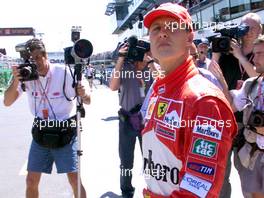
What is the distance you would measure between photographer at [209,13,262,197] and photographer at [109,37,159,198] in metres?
1.04

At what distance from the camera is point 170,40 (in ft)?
5.91

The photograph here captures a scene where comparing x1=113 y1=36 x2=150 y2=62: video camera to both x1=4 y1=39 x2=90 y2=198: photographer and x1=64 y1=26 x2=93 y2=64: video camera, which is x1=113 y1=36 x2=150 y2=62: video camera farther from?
x1=64 y1=26 x2=93 y2=64: video camera

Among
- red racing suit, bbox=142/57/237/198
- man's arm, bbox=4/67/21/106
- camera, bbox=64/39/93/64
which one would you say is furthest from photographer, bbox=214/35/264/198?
man's arm, bbox=4/67/21/106

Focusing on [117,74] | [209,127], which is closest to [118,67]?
[117,74]

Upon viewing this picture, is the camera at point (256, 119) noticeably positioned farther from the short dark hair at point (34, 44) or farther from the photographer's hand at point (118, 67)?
the short dark hair at point (34, 44)

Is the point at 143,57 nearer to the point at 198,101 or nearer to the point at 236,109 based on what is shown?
the point at 236,109

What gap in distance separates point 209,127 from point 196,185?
22 centimetres

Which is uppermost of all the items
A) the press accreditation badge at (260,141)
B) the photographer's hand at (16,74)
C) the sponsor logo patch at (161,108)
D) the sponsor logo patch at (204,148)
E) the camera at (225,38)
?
the camera at (225,38)

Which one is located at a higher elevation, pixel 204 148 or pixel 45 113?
pixel 204 148

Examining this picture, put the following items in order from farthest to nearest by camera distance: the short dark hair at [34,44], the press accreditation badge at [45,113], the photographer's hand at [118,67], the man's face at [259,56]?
1. the photographer's hand at [118,67]
2. the press accreditation badge at [45,113]
3. the short dark hair at [34,44]
4. the man's face at [259,56]

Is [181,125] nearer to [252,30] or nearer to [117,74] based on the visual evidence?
[252,30]

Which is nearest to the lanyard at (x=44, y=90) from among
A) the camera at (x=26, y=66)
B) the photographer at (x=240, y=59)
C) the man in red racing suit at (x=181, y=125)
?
the camera at (x=26, y=66)

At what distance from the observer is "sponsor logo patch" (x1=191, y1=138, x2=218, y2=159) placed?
60.5 inches

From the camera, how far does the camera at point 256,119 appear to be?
3.02m
